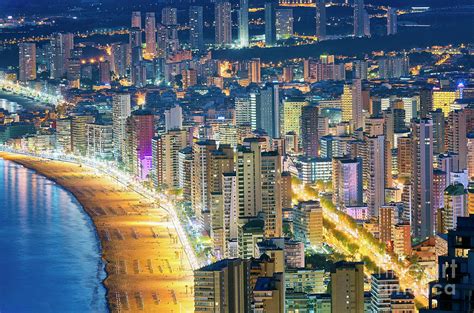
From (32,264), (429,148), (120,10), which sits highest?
(120,10)

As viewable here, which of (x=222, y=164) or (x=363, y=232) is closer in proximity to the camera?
(x=363, y=232)

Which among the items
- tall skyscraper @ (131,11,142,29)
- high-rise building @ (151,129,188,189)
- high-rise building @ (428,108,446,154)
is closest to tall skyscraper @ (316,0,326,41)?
tall skyscraper @ (131,11,142,29)

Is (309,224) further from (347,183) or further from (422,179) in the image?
(347,183)

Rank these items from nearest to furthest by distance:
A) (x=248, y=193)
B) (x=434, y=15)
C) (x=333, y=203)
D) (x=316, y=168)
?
(x=248, y=193)
(x=333, y=203)
(x=316, y=168)
(x=434, y=15)

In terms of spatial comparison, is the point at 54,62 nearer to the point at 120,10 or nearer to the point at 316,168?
the point at 120,10

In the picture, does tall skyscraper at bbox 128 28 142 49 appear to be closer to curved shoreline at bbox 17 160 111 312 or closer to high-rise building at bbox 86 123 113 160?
high-rise building at bbox 86 123 113 160

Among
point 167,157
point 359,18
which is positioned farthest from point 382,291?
point 359,18

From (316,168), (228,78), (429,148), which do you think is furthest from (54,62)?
(429,148)
